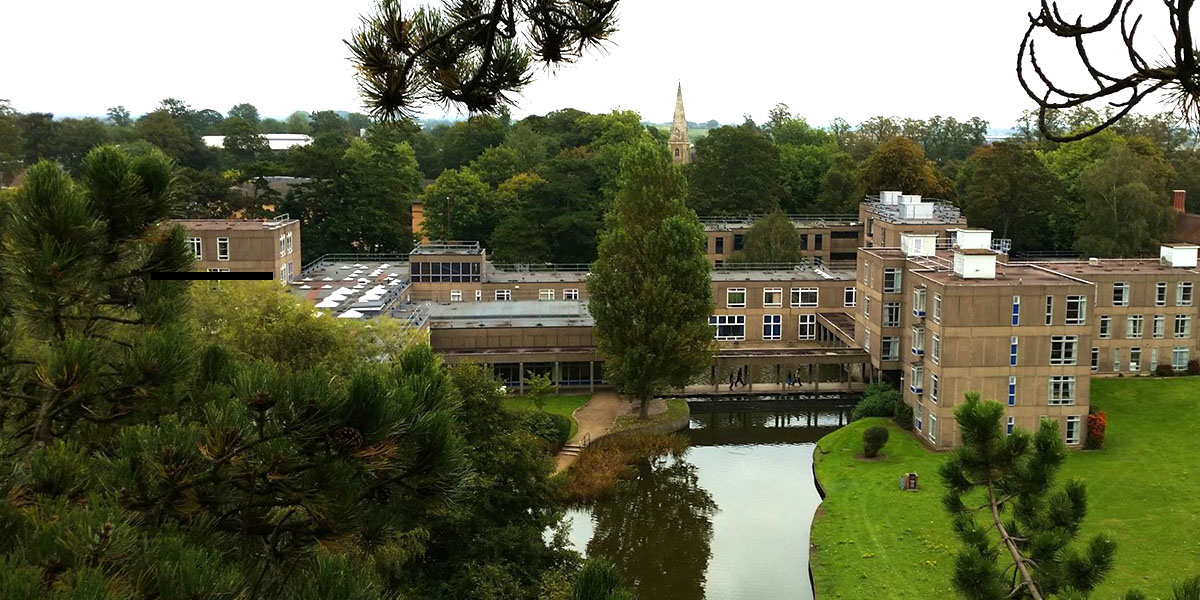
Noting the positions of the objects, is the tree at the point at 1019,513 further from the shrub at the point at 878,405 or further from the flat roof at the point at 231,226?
the flat roof at the point at 231,226

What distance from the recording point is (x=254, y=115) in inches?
5940

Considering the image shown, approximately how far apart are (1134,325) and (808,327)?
14396 millimetres

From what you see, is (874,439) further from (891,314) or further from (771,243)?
(771,243)

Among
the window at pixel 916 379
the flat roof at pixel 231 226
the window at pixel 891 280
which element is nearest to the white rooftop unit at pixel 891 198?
the window at pixel 891 280

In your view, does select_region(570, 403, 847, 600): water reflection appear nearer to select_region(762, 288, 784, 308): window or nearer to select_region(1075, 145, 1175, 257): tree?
select_region(762, 288, 784, 308): window

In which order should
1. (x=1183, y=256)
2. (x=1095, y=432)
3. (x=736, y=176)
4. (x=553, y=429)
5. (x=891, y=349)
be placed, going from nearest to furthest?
(x=553, y=429) → (x=1095, y=432) → (x=891, y=349) → (x=1183, y=256) → (x=736, y=176)

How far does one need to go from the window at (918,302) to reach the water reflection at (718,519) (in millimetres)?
5595

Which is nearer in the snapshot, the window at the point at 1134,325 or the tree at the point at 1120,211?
the window at the point at 1134,325

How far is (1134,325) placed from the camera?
44.5 m

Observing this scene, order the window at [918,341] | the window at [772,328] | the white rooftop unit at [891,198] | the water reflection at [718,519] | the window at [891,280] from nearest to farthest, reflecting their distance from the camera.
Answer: the water reflection at [718,519]
the window at [918,341]
the window at [891,280]
the window at [772,328]
the white rooftop unit at [891,198]

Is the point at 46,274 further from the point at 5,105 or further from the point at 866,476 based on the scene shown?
the point at 5,105

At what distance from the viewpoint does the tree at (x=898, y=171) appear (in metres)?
69.1

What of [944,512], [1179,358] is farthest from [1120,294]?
[944,512]

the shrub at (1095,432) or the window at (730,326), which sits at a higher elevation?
the window at (730,326)
